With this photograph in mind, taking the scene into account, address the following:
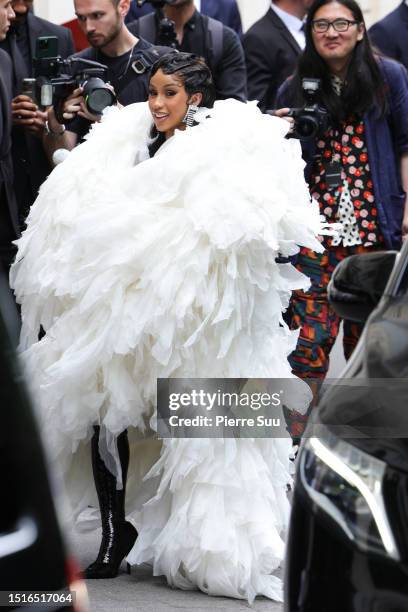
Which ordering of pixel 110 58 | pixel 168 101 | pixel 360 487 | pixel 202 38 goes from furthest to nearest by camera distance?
pixel 202 38 → pixel 110 58 → pixel 168 101 → pixel 360 487

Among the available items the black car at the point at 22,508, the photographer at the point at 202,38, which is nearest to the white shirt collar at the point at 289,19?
the photographer at the point at 202,38

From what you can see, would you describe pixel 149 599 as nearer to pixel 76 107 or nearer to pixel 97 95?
pixel 97 95

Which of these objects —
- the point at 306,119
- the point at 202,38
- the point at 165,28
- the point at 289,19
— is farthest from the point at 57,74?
the point at 289,19

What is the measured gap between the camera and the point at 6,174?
7465 mm

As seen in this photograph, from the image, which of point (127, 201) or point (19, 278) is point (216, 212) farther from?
point (19, 278)

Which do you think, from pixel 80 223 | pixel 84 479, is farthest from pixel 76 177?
pixel 84 479

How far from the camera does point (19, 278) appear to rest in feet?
19.9

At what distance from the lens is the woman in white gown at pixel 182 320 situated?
18.2 feet

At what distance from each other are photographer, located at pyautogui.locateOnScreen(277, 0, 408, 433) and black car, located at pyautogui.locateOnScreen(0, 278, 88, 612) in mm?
5528

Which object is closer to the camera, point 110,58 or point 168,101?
Result: point 168,101

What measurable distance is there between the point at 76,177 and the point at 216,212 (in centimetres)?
72

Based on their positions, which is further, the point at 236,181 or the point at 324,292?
the point at 324,292

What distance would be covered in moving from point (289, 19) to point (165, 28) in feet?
3.78

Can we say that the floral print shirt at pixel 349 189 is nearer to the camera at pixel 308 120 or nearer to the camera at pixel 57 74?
the camera at pixel 308 120
